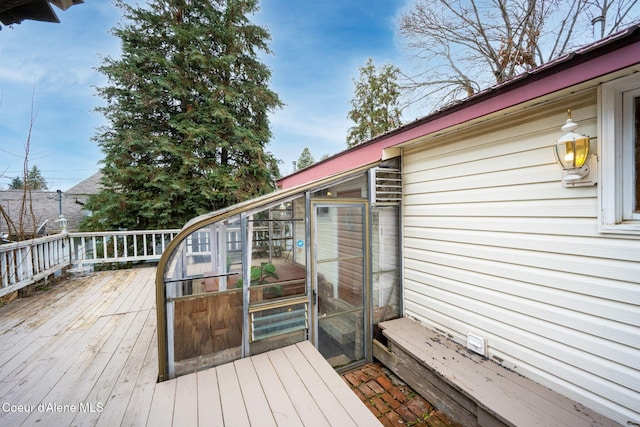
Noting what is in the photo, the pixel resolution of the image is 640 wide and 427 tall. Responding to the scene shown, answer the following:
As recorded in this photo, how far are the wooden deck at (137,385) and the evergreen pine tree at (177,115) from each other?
487cm

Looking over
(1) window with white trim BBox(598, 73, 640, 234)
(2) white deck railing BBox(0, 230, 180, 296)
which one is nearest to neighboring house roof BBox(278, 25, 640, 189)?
(1) window with white trim BBox(598, 73, 640, 234)

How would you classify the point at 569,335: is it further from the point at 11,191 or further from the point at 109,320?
the point at 11,191

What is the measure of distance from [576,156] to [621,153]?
0.22m

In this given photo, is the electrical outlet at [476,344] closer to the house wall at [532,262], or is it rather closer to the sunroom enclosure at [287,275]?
the house wall at [532,262]

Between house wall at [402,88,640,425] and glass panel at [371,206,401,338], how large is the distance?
0.43 metres

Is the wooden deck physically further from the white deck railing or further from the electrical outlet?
the electrical outlet

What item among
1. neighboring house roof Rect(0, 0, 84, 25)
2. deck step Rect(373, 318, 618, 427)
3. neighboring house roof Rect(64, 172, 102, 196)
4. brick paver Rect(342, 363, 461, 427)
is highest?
neighboring house roof Rect(64, 172, 102, 196)

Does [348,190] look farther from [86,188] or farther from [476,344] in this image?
[86,188]

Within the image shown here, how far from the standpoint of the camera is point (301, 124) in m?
13.7

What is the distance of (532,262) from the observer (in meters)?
2.17

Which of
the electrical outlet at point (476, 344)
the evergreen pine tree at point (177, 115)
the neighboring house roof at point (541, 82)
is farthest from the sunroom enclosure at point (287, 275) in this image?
the evergreen pine tree at point (177, 115)

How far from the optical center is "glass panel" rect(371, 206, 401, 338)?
132 inches

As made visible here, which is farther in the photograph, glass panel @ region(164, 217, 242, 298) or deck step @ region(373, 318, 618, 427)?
glass panel @ region(164, 217, 242, 298)

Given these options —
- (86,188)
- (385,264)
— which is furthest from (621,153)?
(86,188)
